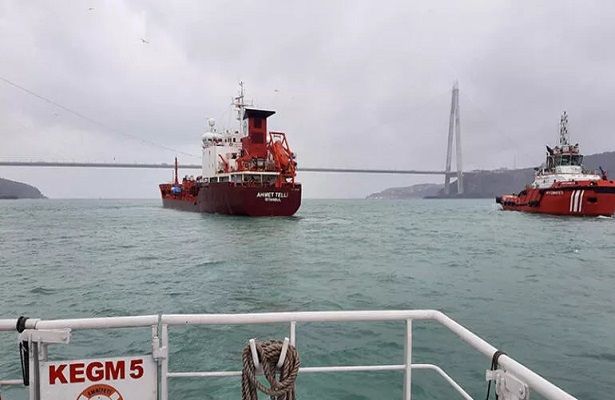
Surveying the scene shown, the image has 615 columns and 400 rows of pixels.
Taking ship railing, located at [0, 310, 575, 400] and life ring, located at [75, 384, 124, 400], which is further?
life ring, located at [75, 384, 124, 400]

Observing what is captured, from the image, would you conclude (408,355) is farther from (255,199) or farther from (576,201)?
(576,201)

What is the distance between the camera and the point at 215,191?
109ft

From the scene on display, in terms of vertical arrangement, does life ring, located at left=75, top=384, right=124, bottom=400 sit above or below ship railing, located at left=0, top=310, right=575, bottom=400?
below

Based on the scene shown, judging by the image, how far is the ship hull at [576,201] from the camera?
32.5 m

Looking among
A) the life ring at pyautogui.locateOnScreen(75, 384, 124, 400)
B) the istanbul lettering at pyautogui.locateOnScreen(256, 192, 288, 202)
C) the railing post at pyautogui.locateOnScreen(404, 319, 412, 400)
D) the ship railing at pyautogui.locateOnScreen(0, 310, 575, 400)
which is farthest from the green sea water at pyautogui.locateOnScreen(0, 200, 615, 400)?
the istanbul lettering at pyautogui.locateOnScreen(256, 192, 288, 202)

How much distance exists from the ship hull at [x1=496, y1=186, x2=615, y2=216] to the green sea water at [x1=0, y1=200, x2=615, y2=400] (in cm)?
1627

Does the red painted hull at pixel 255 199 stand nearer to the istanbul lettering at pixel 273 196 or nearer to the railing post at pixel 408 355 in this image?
the istanbul lettering at pixel 273 196

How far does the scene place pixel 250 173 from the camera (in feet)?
102

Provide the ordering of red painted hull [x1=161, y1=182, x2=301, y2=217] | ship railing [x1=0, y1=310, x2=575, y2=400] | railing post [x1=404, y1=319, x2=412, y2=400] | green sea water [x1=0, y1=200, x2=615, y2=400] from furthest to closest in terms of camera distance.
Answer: red painted hull [x1=161, y1=182, x2=301, y2=217] → green sea water [x1=0, y1=200, x2=615, y2=400] → railing post [x1=404, y1=319, x2=412, y2=400] → ship railing [x1=0, y1=310, x2=575, y2=400]

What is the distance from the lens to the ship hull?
3253cm

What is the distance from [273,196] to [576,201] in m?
25.0

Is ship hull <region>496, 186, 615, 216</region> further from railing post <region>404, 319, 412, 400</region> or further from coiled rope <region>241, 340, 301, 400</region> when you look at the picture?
coiled rope <region>241, 340, 301, 400</region>

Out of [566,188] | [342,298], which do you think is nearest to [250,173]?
[342,298]

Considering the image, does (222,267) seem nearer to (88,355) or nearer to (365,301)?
(365,301)
